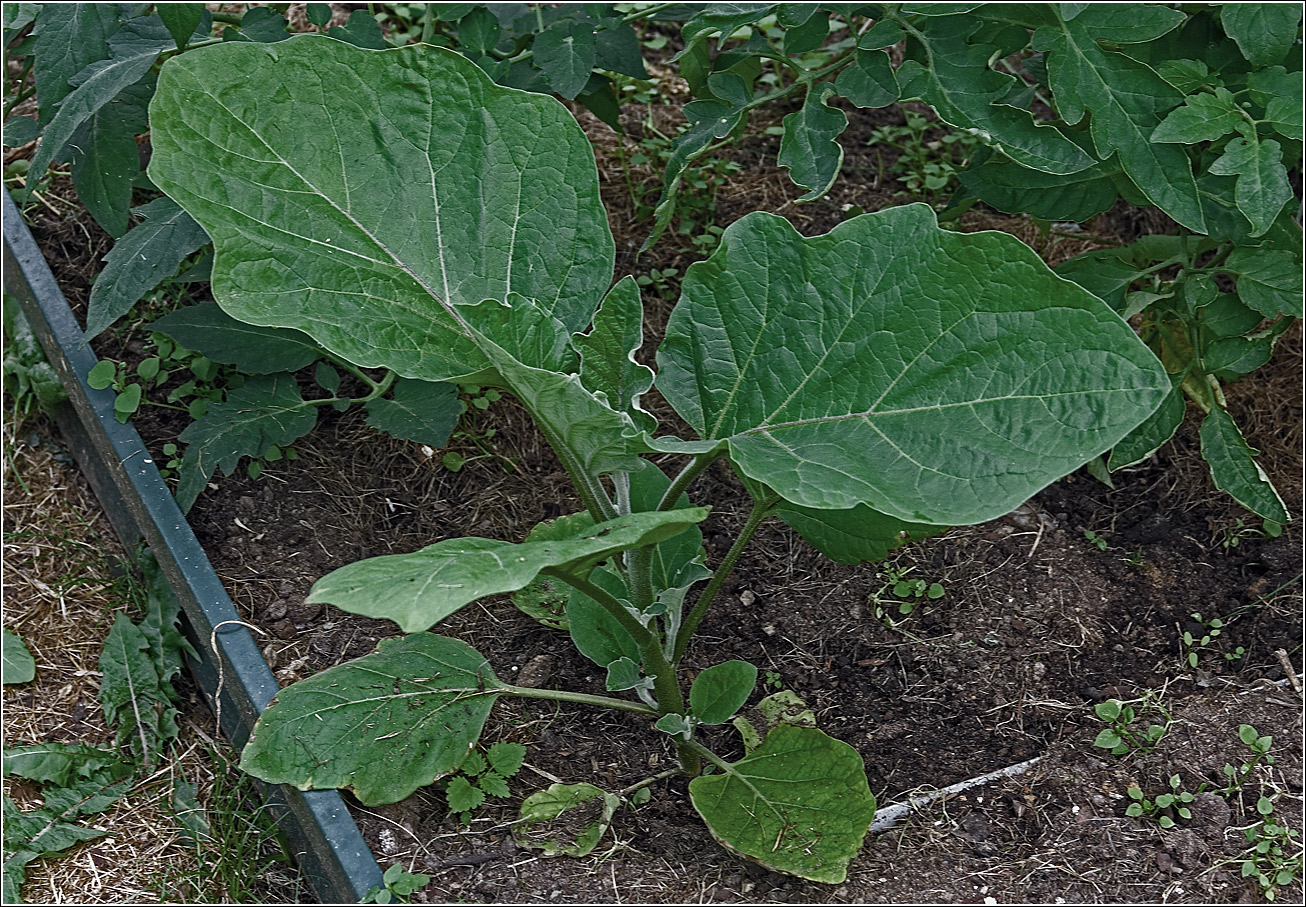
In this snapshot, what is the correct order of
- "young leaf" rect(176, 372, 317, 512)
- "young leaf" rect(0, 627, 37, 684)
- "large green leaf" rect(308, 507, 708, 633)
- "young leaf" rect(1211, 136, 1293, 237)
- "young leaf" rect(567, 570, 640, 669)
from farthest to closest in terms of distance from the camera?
"young leaf" rect(0, 627, 37, 684) < "young leaf" rect(176, 372, 317, 512) < "young leaf" rect(567, 570, 640, 669) < "young leaf" rect(1211, 136, 1293, 237) < "large green leaf" rect(308, 507, 708, 633)

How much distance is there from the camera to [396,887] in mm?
1551

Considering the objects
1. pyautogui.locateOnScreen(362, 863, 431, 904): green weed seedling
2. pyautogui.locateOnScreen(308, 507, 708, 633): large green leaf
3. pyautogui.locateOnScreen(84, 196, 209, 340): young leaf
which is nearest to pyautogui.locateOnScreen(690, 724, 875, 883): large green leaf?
pyautogui.locateOnScreen(362, 863, 431, 904): green weed seedling

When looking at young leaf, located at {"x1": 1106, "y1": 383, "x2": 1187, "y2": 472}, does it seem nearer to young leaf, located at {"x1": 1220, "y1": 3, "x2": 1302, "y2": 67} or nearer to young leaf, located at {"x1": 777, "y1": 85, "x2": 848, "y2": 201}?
young leaf, located at {"x1": 1220, "y1": 3, "x2": 1302, "y2": 67}

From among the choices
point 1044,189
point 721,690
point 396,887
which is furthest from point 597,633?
point 1044,189

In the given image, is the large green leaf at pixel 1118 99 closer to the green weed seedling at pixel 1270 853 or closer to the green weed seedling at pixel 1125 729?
the green weed seedling at pixel 1125 729

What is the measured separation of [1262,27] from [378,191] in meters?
1.19

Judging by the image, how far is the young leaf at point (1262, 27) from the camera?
1.55 meters

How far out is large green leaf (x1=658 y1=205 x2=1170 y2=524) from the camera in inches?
49.1

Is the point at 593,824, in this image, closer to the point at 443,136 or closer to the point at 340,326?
the point at 340,326

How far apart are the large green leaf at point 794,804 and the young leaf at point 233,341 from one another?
1.01 m

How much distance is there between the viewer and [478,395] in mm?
2240

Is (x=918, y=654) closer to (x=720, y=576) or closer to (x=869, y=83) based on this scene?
(x=720, y=576)

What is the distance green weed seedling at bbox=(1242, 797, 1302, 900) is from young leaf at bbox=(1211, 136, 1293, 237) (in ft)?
2.74

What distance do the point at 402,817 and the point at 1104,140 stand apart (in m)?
1.35
